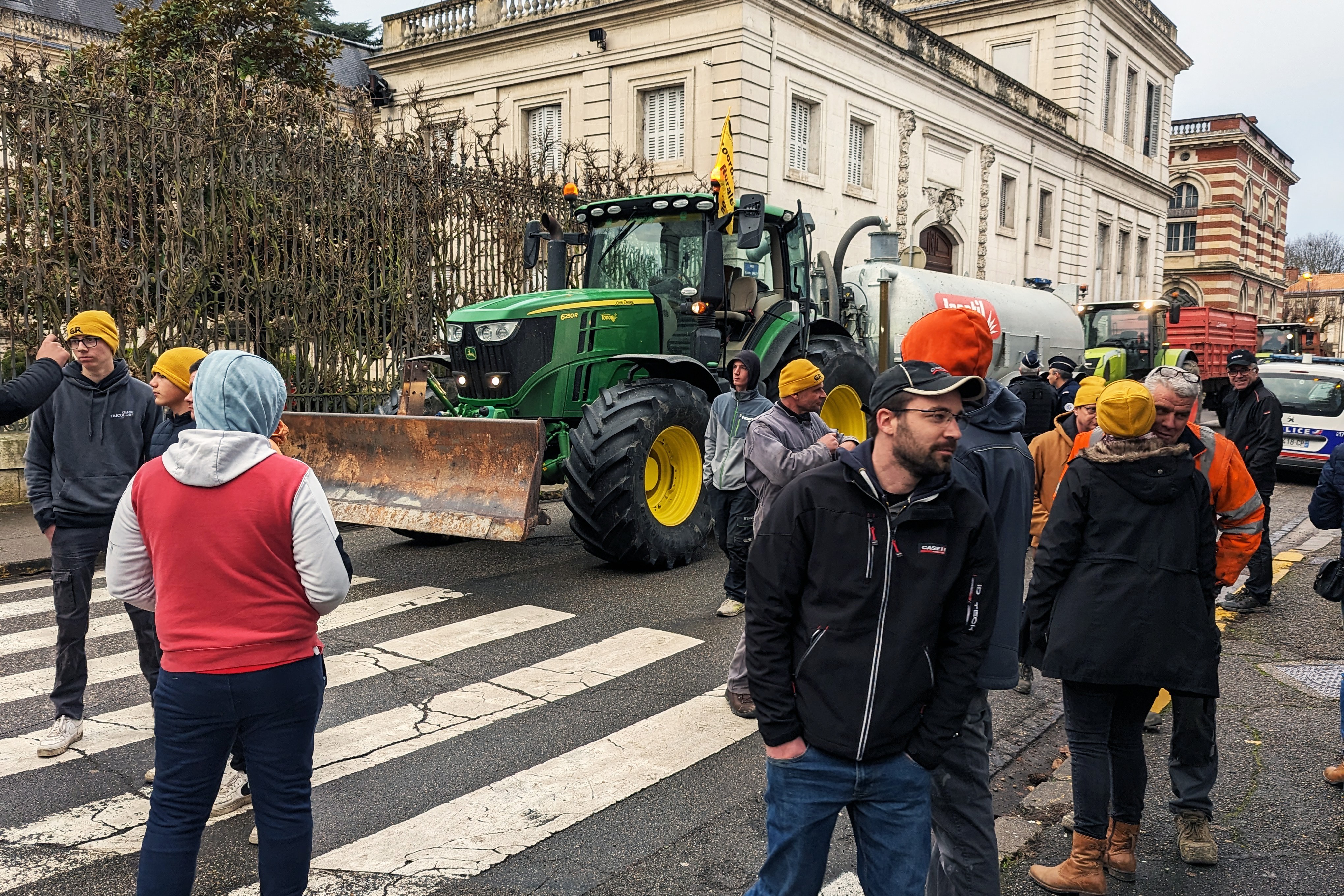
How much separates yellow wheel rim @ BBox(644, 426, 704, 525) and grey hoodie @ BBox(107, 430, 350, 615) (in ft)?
17.6

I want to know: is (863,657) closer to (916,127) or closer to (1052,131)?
(916,127)

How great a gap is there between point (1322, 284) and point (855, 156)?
68883 millimetres

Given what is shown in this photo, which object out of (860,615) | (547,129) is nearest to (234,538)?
(860,615)

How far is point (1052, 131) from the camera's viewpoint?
3238cm

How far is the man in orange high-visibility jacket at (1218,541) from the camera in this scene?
3795 mm

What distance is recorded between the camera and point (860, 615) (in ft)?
8.22

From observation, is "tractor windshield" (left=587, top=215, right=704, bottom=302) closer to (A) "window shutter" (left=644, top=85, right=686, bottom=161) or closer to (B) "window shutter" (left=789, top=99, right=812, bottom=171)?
(A) "window shutter" (left=644, top=85, right=686, bottom=161)

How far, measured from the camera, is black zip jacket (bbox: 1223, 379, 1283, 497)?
7766 millimetres

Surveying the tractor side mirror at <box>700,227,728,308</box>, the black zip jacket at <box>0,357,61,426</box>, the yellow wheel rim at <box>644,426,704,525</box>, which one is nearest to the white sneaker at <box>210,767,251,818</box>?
the black zip jacket at <box>0,357,61,426</box>

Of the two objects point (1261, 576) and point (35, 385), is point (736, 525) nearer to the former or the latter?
point (35, 385)

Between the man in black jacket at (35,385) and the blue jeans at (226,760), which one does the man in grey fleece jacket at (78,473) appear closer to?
the man in black jacket at (35,385)

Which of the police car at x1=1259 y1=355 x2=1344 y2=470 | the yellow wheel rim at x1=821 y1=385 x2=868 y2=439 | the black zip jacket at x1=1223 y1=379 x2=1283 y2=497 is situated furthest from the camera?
the police car at x1=1259 y1=355 x2=1344 y2=470

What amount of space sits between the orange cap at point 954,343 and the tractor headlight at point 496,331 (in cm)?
556

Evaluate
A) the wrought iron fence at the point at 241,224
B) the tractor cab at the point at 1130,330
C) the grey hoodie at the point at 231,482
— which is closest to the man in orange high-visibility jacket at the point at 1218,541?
the grey hoodie at the point at 231,482
